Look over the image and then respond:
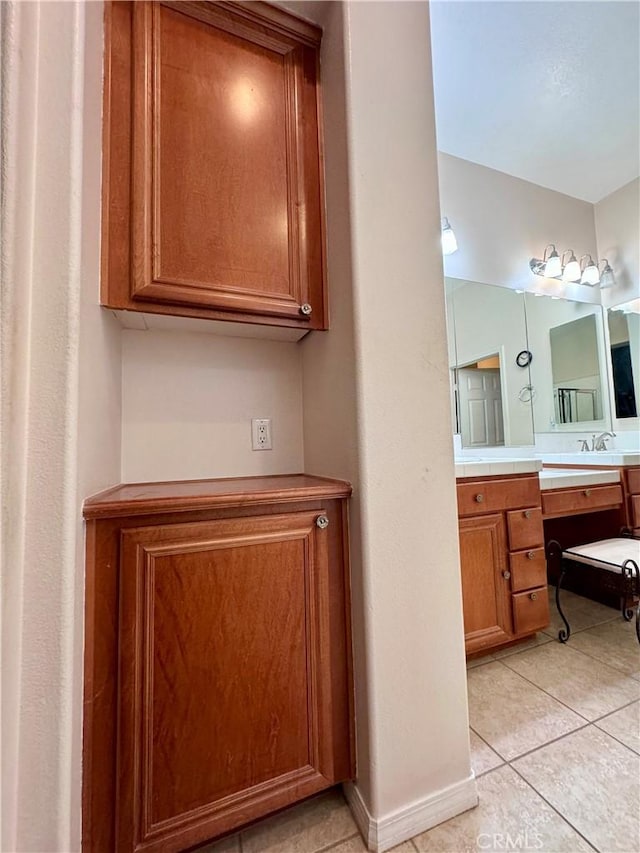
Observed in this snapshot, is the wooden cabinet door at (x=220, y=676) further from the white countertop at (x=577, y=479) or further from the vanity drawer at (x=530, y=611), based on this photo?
the white countertop at (x=577, y=479)

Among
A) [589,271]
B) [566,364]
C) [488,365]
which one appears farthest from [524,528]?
[589,271]

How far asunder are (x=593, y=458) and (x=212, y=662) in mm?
2278

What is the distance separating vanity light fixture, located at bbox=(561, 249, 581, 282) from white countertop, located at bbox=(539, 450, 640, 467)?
4.24 ft

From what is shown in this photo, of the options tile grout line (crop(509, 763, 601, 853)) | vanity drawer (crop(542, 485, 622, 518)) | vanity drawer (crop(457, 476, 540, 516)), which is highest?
vanity drawer (crop(457, 476, 540, 516))

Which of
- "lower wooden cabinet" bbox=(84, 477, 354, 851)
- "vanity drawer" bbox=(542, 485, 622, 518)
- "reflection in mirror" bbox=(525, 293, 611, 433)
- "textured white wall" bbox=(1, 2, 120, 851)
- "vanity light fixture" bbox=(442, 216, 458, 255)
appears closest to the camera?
"textured white wall" bbox=(1, 2, 120, 851)

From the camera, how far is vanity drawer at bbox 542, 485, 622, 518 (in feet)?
5.77

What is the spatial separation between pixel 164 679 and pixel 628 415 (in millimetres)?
3196

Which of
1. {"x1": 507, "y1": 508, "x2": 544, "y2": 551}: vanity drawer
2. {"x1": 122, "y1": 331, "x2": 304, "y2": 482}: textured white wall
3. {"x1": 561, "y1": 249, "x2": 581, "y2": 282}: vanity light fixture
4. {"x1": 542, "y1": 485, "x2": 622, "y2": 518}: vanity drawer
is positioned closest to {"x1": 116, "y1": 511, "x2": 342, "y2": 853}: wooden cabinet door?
{"x1": 122, "y1": 331, "x2": 304, "y2": 482}: textured white wall

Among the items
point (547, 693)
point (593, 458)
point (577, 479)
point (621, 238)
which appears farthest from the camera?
point (621, 238)

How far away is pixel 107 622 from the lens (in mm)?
764

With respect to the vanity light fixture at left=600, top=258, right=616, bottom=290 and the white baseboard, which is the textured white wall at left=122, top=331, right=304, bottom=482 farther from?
the vanity light fixture at left=600, top=258, right=616, bottom=290

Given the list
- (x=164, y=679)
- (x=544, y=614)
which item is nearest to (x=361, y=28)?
(x=164, y=679)

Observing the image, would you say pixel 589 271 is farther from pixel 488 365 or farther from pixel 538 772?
pixel 538 772

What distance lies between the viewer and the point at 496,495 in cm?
156
